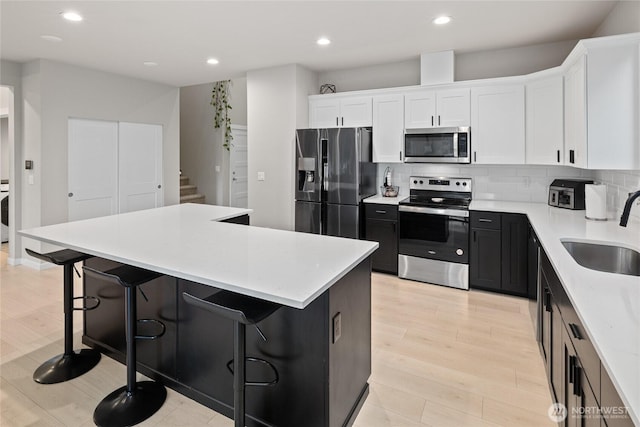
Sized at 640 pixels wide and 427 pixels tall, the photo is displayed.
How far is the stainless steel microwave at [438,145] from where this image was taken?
13.7 feet

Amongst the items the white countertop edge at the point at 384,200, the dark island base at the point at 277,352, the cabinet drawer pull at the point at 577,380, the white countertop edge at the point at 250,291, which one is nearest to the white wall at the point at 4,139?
the dark island base at the point at 277,352

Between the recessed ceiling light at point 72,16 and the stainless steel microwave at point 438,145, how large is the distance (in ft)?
11.4

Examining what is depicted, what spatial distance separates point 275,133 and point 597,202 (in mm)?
3649

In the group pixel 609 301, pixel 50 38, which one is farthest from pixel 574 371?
pixel 50 38

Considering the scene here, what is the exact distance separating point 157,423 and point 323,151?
340 cm

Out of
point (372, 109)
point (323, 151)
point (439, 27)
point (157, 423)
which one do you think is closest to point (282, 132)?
point (323, 151)

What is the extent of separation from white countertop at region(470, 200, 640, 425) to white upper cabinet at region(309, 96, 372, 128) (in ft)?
8.66

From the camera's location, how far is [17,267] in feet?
16.1

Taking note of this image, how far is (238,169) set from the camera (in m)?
7.82

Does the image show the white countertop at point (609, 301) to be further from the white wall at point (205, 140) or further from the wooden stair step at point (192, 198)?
the wooden stair step at point (192, 198)

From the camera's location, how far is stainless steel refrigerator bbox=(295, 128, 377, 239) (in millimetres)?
4516

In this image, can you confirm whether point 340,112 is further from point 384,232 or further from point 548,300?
point 548,300

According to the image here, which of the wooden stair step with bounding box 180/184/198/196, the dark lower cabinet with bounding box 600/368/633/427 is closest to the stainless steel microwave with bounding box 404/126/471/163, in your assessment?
the dark lower cabinet with bounding box 600/368/633/427

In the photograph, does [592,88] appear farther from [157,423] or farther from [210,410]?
[157,423]
